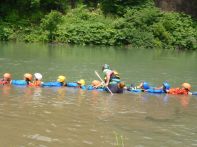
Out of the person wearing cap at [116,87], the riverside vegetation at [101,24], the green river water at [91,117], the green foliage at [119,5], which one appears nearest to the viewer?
the green river water at [91,117]

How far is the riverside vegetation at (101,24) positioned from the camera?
1435 inches

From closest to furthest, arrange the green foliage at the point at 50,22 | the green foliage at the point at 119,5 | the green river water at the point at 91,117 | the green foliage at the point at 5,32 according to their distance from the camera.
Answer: the green river water at the point at 91,117, the green foliage at the point at 5,32, the green foliage at the point at 50,22, the green foliage at the point at 119,5

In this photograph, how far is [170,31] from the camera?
129 feet

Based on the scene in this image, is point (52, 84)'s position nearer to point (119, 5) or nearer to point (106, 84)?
point (106, 84)

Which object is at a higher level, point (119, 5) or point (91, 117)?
point (119, 5)

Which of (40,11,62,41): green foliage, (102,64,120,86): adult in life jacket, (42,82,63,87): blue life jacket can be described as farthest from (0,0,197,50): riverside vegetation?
(102,64,120,86): adult in life jacket

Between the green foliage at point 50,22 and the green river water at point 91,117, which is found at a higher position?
the green foliage at point 50,22

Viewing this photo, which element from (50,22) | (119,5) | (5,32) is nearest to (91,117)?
(5,32)

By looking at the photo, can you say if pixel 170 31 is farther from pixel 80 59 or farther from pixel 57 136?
pixel 57 136

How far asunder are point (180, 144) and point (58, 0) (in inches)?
1258

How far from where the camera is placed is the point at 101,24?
37875mm

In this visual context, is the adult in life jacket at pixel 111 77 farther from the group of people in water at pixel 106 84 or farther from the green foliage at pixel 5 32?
the green foliage at pixel 5 32

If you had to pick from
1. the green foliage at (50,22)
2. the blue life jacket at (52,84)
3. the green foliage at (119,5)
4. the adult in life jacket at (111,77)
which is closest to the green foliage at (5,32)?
the green foliage at (50,22)

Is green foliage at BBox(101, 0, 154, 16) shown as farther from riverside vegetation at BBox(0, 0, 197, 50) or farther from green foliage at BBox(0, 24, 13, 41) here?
green foliage at BBox(0, 24, 13, 41)
